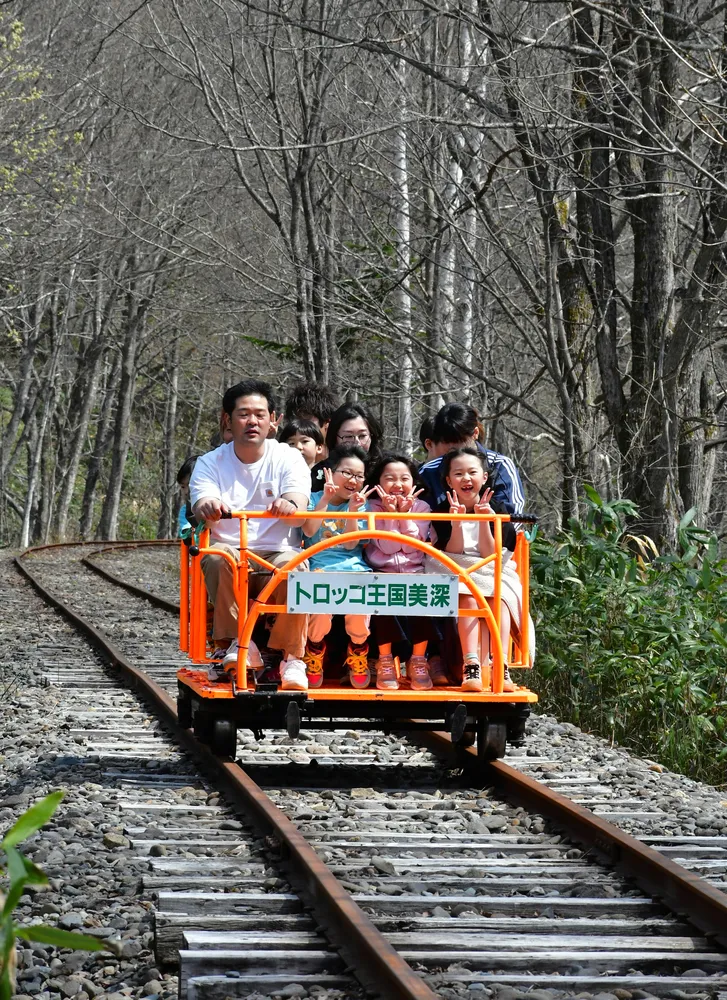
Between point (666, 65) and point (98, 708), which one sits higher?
point (666, 65)

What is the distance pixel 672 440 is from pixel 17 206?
1577cm

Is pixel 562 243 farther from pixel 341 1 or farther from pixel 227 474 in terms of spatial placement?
pixel 227 474

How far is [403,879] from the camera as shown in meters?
5.04

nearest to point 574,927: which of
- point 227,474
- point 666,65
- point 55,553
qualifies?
point 227,474

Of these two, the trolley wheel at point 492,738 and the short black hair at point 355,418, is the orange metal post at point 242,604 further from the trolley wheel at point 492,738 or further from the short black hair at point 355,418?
the short black hair at point 355,418

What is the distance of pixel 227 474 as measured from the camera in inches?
288

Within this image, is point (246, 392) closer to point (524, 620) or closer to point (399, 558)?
point (399, 558)

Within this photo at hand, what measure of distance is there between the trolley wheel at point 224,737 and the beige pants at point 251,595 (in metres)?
0.44

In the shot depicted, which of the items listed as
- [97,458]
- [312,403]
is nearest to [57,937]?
[312,403]

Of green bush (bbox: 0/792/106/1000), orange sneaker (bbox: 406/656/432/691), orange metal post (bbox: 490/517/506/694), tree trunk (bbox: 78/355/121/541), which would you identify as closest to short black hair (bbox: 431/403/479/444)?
orange metal post (bbox: 490/517/506/694)

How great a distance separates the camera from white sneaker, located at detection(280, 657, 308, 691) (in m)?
6.62

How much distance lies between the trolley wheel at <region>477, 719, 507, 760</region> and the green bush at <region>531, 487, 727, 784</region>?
5.00ft

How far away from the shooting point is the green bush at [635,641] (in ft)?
27.0

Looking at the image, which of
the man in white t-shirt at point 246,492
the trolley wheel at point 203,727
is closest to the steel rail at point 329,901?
the trolley wheel at point 203,727
